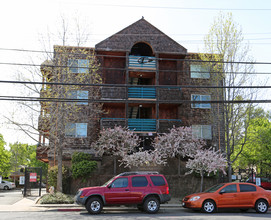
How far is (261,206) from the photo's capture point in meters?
14.2

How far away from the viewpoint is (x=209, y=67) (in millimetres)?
23953

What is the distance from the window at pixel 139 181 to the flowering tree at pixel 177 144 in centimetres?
730

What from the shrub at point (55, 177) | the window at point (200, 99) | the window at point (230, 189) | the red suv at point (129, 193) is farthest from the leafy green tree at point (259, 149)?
the red suv at point (129, 193)

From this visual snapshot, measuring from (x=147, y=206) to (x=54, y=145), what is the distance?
29.3ft

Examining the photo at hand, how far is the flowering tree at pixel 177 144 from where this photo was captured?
21.8 m

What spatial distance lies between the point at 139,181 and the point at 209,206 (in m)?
3.53

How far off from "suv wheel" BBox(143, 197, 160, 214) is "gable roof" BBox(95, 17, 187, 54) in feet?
52.0

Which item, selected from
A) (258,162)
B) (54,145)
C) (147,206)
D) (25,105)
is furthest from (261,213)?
(258,162)

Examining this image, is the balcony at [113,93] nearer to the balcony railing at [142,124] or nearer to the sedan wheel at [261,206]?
the balcony railing at [142,124]

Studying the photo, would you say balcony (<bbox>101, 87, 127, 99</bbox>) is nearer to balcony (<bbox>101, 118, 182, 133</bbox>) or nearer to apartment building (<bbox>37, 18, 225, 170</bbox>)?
apartment building (<bbox>37, 18, 225, 170</bbox>)

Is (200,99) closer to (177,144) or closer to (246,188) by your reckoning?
(177,144)

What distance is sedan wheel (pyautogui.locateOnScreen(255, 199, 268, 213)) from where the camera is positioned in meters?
14.1

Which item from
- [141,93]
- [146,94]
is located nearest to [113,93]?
[141,93]

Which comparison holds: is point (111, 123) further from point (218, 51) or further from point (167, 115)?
point (218, 51)
